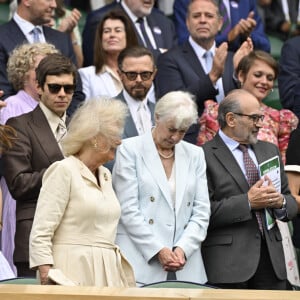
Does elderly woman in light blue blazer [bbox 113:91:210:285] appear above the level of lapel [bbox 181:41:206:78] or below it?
below

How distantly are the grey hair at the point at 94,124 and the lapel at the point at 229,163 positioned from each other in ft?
4.21

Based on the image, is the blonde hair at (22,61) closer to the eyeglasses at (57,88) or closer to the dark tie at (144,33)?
the eyeglasses at (57,88)

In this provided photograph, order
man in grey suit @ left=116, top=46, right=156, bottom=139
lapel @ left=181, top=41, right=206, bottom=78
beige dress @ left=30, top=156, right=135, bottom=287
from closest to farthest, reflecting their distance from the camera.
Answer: beige dress @ left=30, top=156, right=135, bottom=287
man in grey suit @ left=116, top=46, right=156, bottom=139
lapel @ left=181, top=41, right=206, bottom=78

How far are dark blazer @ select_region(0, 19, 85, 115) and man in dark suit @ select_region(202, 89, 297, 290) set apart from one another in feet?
4.56

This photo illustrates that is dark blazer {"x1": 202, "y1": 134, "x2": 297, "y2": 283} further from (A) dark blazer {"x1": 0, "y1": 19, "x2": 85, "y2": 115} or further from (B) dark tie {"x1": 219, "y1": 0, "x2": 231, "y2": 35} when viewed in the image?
(B) dark tie {"x1": 219, "y1": 0, "x2": 231, "y2": 35}

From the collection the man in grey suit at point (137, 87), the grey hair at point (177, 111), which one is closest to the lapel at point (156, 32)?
the man in grey suit at point (137, 87)

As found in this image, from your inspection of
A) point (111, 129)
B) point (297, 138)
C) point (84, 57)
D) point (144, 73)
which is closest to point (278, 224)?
point (297, 138)

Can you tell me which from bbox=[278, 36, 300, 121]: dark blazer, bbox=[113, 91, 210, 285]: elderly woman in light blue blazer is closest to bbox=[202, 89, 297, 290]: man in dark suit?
bbox=[113, 91, 210, 285]: elderly woman in light blue blazer

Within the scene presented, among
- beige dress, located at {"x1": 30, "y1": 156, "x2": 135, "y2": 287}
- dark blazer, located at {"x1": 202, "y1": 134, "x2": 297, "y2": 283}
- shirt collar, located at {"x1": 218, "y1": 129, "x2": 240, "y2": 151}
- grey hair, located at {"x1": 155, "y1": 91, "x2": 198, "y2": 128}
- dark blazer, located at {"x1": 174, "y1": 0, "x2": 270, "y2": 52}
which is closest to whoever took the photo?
beige dress, located at {"x1": 30, "y1": 156, "x2": 135, "y2": 287}

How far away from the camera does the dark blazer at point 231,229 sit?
326 inches

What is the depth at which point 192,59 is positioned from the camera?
402 inches

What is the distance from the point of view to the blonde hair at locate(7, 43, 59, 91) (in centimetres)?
881

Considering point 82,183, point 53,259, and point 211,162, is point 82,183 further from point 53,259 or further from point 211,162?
point 211,162

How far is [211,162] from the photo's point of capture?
8.48m
